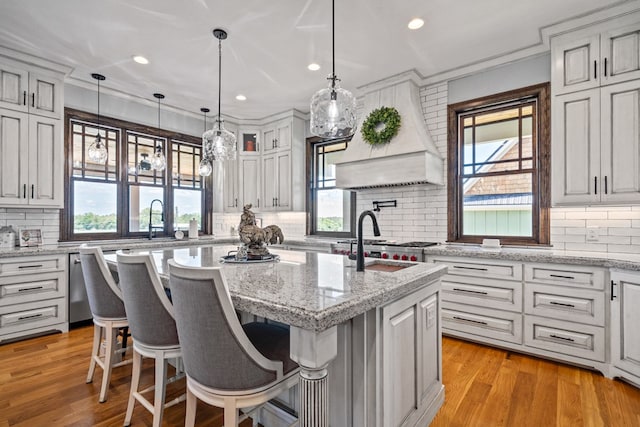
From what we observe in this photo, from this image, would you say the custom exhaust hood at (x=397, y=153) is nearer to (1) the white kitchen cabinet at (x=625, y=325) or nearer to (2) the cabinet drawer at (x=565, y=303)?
(2) the cabinet drawer at (x=565, y=303)

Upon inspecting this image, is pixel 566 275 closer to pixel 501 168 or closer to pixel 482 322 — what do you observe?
pixel 482 322

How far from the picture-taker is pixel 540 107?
3.22 m

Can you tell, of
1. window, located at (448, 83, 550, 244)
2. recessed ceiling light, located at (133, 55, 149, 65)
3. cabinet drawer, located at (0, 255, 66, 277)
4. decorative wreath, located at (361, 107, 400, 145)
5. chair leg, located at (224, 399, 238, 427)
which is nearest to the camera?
chair leg, located at (224, 399, 238, 427)

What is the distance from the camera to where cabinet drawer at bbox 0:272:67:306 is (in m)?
3.06

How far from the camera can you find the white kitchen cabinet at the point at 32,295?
306 cm

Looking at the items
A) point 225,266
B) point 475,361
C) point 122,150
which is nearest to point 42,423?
point 225,266

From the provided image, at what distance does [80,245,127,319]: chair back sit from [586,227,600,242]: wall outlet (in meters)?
3.93

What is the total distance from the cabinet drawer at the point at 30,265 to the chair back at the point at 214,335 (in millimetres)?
3034

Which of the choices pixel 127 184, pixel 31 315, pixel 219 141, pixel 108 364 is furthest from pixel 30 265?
pixel 219 141

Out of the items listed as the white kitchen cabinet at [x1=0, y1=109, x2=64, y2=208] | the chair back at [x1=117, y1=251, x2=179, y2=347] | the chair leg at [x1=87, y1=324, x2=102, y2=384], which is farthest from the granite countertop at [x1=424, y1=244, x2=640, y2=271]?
the white kitchen cabinet at [x1=0, y1=109, x2=64, y2=208]

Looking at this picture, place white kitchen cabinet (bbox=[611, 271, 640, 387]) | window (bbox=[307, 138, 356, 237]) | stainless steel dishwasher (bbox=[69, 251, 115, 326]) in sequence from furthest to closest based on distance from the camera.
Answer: window (bbox=[307, 138, 356, 237])
stainless steel dishwasher (bbox=[69, 251, 115, 326])
white kitchen cabinet (bbox=[611, 271, 640, 387])

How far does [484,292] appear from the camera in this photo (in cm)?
298

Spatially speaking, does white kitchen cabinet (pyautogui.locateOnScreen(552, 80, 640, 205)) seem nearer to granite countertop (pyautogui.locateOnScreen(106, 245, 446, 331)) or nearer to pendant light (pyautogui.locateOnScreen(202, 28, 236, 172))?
granite countertop (pyautogui.locateOnScreen(106, 245, 446, 331))

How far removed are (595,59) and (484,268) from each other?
2019 millimetres
